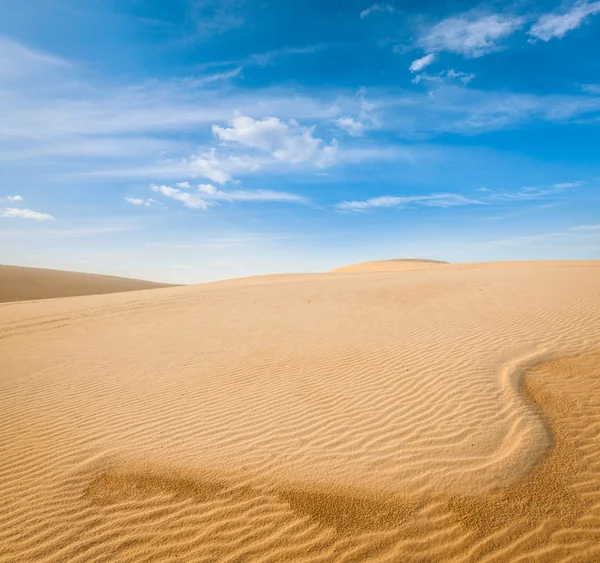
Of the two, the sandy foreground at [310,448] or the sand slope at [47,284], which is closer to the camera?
the sandy foreground at [310,448]

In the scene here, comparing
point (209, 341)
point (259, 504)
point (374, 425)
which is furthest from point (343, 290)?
point (259, 504)

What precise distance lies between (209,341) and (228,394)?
453 cm

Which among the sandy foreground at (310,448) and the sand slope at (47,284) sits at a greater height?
the sand slope at (47,284)

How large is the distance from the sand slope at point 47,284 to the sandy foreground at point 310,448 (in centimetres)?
3238

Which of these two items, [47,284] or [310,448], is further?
[47,284]

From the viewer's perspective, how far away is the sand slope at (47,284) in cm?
3714

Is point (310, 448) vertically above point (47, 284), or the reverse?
point (47, 284)

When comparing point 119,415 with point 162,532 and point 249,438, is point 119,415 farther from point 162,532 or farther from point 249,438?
point 162,532

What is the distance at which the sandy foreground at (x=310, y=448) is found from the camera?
3.52m

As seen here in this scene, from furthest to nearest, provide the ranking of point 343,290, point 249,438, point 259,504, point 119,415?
1. point 343,290
2. point 119,415
3. point 249,438
4. point 259,504

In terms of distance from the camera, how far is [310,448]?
507 centimetres

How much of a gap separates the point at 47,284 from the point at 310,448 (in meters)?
46.5

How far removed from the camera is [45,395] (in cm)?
738

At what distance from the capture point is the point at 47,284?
4122cm
